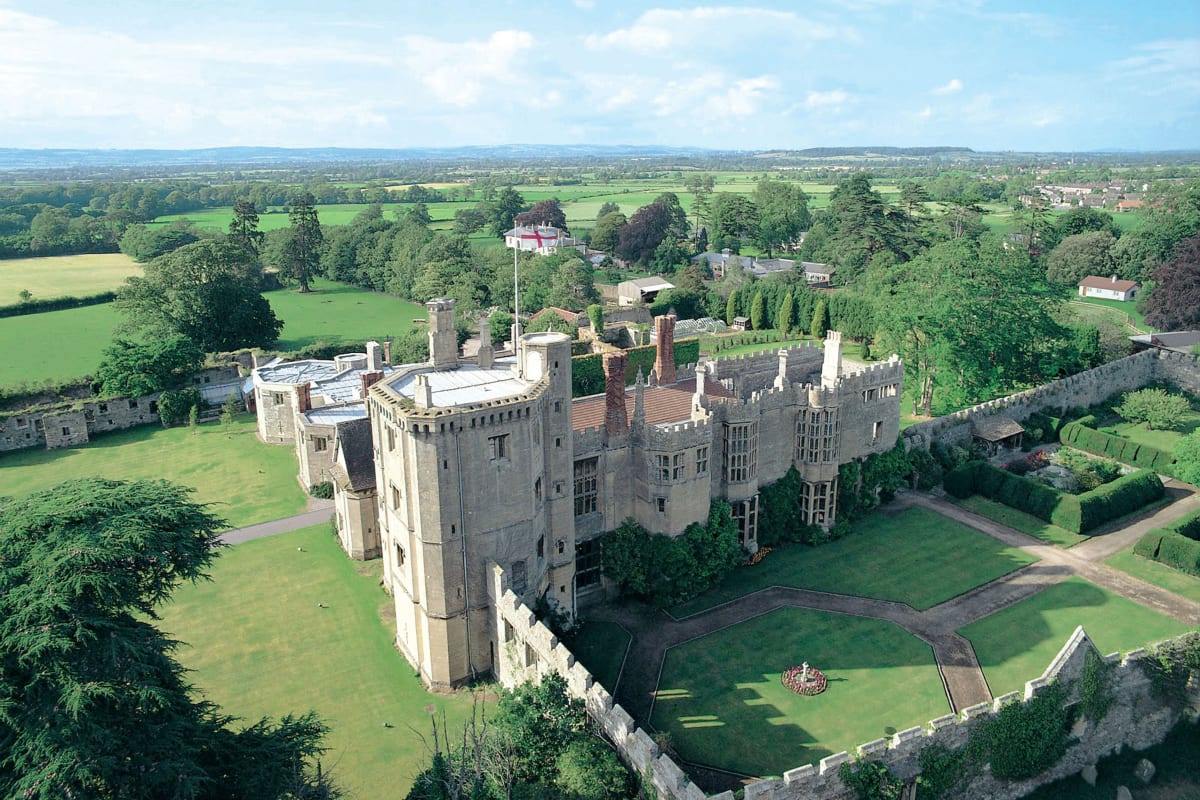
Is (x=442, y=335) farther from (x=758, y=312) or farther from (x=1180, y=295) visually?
(x=1180, y=295)

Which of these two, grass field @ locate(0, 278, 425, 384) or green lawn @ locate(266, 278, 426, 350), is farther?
green lawn @ locate(266, 278, 426, 350)

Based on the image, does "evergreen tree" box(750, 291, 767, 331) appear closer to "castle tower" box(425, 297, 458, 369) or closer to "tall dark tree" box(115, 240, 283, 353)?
"tall dark tree" box(115, 240, 283, 353)

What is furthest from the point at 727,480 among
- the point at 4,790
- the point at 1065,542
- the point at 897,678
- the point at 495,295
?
the point at 495,295

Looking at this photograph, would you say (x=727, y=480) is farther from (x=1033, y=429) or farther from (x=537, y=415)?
(x=1033, y=429)

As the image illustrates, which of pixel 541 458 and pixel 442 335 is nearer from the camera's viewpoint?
pixel 541 458

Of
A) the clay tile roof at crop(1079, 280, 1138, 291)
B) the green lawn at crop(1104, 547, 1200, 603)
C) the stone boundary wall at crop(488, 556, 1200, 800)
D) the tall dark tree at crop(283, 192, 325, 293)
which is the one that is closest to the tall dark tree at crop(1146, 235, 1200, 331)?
the clay tile roof at crop(1079, 280, 1138, 291)

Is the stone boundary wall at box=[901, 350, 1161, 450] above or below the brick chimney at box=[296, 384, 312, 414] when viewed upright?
below

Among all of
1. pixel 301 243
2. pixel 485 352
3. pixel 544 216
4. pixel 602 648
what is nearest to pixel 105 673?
pixel 602 648

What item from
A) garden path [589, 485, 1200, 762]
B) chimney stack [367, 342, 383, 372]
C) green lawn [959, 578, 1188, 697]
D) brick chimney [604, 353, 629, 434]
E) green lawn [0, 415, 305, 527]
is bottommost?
Result: green lawn [959, 578, 1188, 697]
